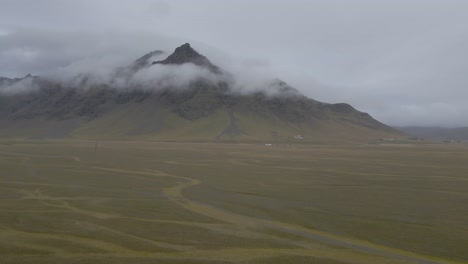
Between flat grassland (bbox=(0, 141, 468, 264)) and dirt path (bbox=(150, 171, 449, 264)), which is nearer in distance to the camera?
flat grassland (bbox=(0, 141, 468, 264))

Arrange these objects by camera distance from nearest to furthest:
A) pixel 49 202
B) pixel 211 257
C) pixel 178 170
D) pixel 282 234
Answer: pixel 211 257
pixel 282 234
pixel 49 202
pixel 178 170

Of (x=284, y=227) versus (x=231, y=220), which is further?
(x=231, y=220)

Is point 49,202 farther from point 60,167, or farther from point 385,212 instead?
point 60,167

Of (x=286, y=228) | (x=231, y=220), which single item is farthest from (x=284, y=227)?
(x=231, y=220)

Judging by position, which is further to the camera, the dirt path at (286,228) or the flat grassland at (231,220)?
the dirt path at (286,228)

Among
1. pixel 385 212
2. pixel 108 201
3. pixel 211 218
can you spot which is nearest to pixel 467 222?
pixel 385 212

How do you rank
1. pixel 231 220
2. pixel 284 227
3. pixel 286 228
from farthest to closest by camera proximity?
pixel 231 220 → pixel 284 227 → pixel 286 228

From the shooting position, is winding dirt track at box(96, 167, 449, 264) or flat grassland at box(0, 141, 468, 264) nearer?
flat grassland at box(0, 141, 468, 264)

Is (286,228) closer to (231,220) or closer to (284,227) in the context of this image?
(284,227)

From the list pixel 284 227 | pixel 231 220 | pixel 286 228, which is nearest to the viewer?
pixel 286 228

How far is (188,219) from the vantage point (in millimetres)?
41344

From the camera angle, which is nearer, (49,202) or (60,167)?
(49,202)

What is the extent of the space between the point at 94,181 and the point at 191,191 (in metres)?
17.1

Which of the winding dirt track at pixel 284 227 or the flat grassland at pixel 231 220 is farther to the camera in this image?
the winding dirt track at pixel 284 227
